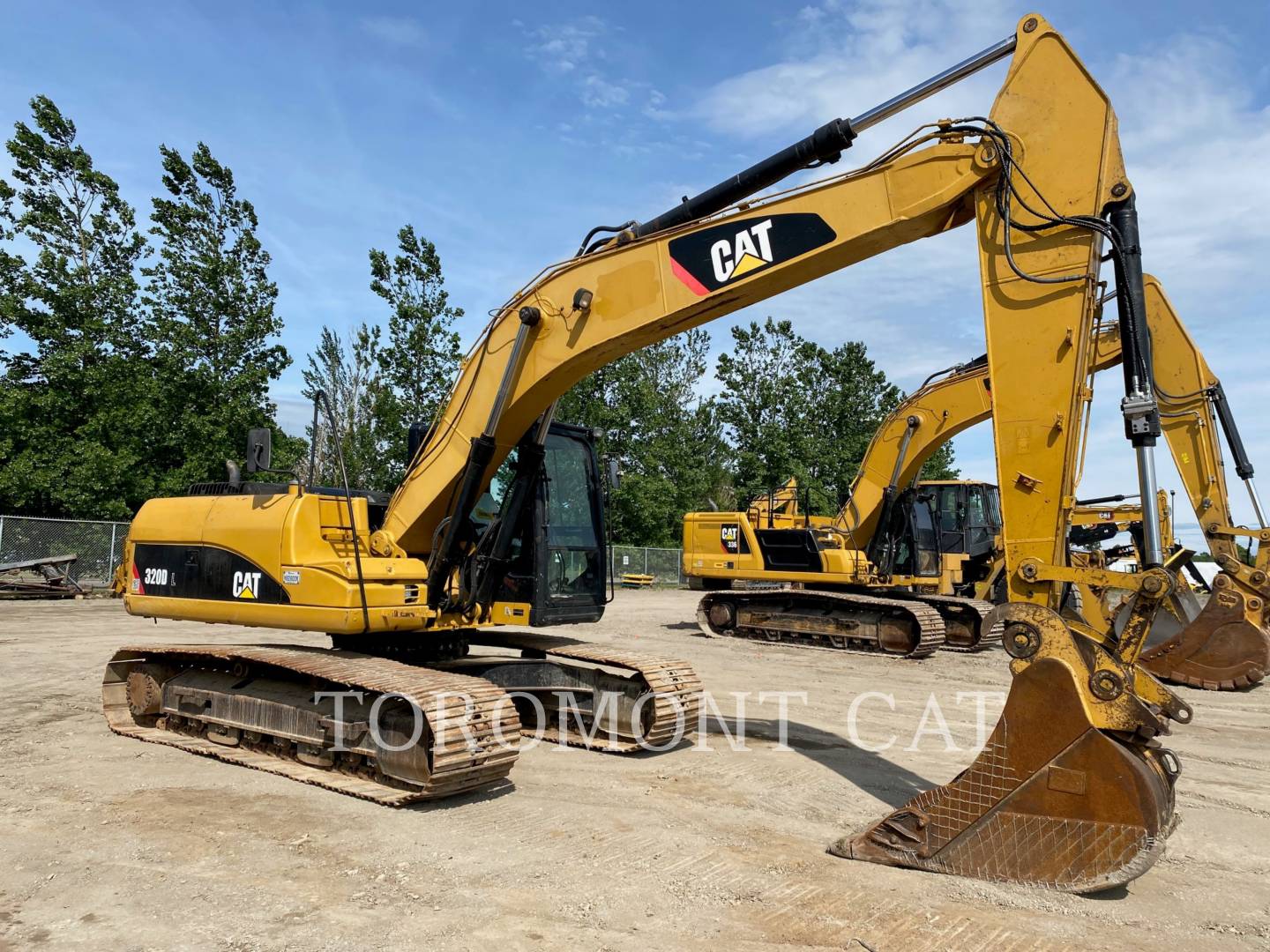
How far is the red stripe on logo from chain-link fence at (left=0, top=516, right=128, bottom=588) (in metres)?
19.4

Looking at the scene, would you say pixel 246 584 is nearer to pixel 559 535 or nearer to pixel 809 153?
pixel 559 535

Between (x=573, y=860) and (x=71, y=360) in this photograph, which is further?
(x=71, y=360)

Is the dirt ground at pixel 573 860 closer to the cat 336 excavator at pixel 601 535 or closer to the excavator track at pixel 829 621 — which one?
the cat 336 excavator at pixel 601 535

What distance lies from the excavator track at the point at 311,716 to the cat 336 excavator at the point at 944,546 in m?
7.49

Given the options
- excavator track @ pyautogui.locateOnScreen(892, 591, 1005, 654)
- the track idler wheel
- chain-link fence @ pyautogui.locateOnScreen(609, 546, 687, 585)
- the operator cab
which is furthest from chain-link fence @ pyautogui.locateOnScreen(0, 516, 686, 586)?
the operator cab

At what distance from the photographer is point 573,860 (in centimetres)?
463

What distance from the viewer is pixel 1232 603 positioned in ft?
31.3

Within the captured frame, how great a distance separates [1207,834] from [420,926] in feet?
14.6

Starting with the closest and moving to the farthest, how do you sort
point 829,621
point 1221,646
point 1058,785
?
point 1058,785 → point 1221,646 → point 829,621

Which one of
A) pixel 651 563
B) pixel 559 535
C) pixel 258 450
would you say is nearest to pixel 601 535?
pixel 559 535

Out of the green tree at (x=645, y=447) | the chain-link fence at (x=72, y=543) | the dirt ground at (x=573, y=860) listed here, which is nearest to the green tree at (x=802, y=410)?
the green tree at (x=645, y=447)

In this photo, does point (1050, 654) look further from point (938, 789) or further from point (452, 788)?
point (452, 788)

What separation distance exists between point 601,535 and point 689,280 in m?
2.66

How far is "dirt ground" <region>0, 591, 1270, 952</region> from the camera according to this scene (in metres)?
3.74
